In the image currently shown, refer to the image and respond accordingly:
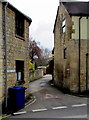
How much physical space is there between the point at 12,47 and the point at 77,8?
28.7 ft

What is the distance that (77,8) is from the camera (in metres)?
15.7

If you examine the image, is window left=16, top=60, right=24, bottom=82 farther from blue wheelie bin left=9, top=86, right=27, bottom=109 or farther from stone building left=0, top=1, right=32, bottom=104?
blue wheelie bin left=9, top=86, right=27, bottom=109

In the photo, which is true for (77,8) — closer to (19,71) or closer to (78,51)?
(78,51)

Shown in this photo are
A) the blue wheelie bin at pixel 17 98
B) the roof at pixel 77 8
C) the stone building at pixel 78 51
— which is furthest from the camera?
the roof at pixel 77 8

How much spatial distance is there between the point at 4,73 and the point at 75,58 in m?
7.62

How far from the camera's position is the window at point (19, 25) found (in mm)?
10975

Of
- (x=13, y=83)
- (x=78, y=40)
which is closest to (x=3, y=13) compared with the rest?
(x=13, y=83)

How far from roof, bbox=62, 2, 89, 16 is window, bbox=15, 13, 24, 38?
5.39 metres

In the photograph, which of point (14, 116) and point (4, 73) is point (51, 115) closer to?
point (14, 116)

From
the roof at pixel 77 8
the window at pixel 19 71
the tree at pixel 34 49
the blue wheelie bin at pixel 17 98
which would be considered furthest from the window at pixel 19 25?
the tree at pixel 34 49

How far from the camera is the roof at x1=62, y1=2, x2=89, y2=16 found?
1482 centimetres

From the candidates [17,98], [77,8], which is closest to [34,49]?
[77,8]

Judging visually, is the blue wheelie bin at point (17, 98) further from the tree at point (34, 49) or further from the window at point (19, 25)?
the tree at point (34, 49)

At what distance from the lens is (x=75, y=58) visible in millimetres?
14734
